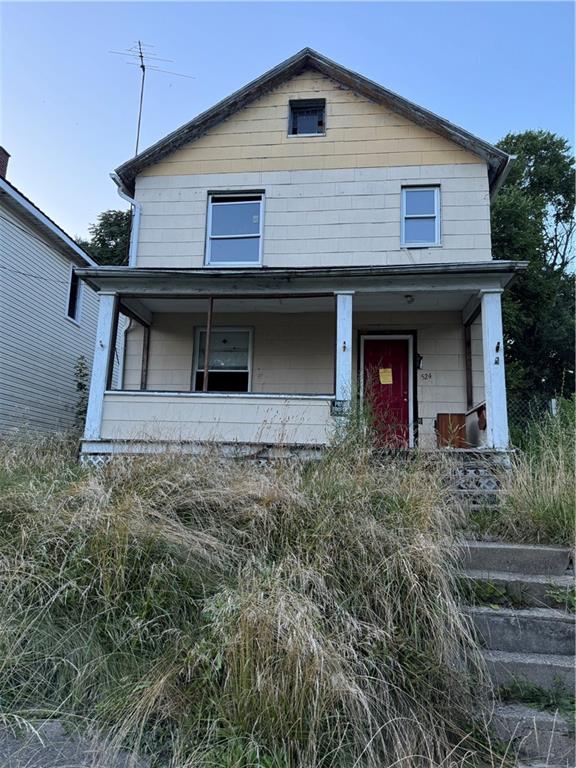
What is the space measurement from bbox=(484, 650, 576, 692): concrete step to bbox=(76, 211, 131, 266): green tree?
22.3 m

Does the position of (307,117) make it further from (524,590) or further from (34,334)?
(524,590)

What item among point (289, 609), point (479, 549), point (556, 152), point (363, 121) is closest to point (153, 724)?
point (289, 609)

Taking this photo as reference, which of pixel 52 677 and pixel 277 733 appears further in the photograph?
pixel 52 677

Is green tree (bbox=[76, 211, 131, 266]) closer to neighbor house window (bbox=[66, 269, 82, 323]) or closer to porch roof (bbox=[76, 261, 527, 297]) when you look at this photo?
neighbor house window (bbox=[66, 269, 82, 323])

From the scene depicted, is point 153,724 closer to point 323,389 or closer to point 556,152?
point 323,389

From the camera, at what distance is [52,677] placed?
9.20ft

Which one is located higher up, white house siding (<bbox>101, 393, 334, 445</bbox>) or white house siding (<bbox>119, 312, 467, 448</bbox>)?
white house siding (<bbox>119, 312, 467, 448</bbox>)

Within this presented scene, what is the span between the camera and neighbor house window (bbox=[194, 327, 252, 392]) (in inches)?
370

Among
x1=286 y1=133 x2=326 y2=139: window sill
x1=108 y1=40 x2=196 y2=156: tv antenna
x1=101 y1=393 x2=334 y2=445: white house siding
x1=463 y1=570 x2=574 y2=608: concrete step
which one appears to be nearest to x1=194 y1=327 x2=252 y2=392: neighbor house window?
x1=101 y1=393 x2=334 y2=445: white house siding

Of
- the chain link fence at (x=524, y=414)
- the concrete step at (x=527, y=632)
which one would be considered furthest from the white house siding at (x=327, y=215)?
the concrete step at (x=527, y=632)

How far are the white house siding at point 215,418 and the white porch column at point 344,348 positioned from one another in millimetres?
309

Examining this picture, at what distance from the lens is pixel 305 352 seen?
917 cm

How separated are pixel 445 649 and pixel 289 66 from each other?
9931 millimetres

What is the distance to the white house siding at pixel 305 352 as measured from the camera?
8.70 metres
